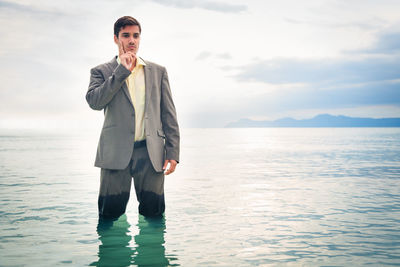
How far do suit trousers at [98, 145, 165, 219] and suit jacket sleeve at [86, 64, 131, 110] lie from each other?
0.70 m

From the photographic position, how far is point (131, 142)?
4.67 m

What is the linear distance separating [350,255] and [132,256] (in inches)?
99.0

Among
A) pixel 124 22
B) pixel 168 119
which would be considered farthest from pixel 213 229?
pixel 124 22

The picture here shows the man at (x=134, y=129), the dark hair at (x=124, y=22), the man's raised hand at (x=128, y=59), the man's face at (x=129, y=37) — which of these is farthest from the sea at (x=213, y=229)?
the dark hair at (x=124, y=22)

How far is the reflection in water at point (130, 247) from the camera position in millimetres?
4480

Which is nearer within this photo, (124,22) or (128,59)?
(128,59)

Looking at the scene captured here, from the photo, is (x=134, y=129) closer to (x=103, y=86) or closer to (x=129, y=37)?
(x=103, y=86)

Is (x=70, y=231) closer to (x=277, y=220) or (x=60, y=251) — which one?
(x=60, y=251)

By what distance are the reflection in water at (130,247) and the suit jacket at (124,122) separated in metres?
0.91


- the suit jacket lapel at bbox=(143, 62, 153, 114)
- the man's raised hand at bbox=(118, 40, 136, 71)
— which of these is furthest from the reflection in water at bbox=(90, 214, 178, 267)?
the man's raised hand at bbox=(118, 40, 136, 71)

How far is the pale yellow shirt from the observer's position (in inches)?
188

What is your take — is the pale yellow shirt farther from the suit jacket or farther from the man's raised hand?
the man's raised hand

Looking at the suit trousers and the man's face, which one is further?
the suit trousers

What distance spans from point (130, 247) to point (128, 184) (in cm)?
80
